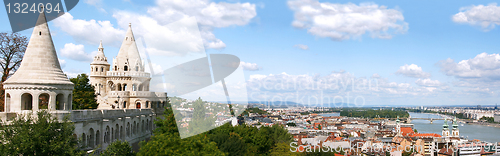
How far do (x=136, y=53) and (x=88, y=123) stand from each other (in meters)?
18.2

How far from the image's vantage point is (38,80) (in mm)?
15719

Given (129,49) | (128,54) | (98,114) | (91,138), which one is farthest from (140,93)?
(91,138)

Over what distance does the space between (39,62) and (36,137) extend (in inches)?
152

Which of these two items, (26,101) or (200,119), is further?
(200,119)

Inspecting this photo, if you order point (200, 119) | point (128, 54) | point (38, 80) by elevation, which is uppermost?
point (128, 54)

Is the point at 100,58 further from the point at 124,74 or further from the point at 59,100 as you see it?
the point at 59,100

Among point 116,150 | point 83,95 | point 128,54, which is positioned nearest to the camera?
point 116,150

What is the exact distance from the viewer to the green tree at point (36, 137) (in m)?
13.0

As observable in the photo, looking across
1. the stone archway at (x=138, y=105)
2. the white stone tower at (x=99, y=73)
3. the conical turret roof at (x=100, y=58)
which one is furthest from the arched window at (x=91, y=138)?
the conical turret roof at (x=100, y=58)

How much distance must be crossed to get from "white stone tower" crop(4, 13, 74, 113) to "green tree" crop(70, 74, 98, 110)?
12.1 meters

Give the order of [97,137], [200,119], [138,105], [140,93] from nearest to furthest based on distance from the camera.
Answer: [97,137], [200,119], [140,93], [138,105]

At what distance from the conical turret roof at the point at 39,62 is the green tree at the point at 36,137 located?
204 centimetres

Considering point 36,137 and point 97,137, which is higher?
point 36,137

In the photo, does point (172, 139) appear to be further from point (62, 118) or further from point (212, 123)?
point (212, 123)
